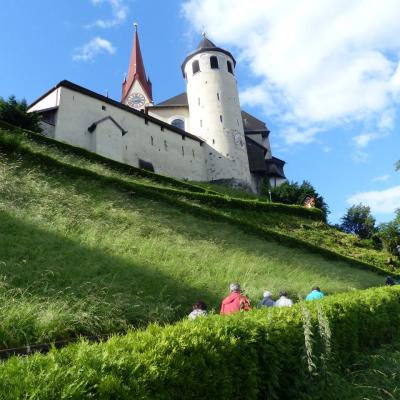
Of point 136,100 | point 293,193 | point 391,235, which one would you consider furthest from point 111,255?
point 136,100

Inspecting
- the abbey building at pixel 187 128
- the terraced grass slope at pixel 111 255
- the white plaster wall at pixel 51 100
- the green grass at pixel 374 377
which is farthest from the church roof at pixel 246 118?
the green grass at pixel 374 377

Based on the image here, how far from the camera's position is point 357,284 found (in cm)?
1614

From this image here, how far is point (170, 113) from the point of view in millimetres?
46844

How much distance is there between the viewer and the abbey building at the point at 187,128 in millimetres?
31812

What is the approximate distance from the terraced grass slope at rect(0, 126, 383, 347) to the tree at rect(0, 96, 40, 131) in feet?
16.0

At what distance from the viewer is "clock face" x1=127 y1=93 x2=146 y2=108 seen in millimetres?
59250

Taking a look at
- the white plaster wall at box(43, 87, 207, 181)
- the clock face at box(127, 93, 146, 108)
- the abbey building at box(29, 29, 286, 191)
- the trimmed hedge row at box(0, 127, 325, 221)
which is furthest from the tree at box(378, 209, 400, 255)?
the clock face at box(127, 93, 146, 108)

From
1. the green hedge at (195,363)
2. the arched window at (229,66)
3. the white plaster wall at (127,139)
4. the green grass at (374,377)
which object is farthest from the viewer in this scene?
the arched window at (229,66)

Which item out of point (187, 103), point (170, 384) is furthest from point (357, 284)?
point (187, 103)

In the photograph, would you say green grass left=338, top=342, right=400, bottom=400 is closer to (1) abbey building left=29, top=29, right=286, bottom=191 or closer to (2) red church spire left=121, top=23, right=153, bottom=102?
(1) abbey building left=29, top=29, right=286, bottom=191

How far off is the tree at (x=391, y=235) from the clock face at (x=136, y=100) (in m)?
35.0

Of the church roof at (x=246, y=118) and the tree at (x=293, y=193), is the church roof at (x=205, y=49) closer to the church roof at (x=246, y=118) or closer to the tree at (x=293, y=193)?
the church roof at (x=246, y=118)

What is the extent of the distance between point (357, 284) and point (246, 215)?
1008 centimetres

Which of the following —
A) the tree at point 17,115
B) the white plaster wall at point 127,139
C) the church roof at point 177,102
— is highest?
the church roof at point 177,102
